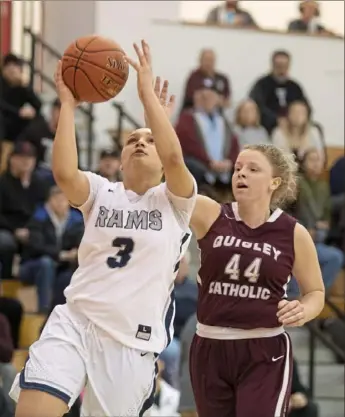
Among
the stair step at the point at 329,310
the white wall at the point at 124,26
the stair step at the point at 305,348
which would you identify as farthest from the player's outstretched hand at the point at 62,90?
the white wall at the point at 124,26

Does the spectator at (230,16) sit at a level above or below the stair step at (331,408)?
above

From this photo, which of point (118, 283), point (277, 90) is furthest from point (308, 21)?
point (118, 283)

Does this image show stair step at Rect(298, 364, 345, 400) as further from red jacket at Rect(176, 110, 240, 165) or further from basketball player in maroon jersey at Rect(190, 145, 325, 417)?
basketball player in maroon jersey at Rect(190, 145, 325, 417)

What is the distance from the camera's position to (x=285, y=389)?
188 inches

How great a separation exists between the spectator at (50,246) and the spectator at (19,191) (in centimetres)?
20

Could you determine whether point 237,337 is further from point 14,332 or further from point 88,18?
point 88,18

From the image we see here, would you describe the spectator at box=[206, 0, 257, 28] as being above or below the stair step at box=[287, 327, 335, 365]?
above

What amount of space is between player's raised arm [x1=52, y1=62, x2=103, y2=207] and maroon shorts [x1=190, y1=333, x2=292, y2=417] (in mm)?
974

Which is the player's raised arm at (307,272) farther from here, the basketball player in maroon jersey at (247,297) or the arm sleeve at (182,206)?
the arm sleeve at (182,206)

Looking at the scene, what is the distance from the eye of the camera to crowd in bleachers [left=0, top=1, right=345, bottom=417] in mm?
8047

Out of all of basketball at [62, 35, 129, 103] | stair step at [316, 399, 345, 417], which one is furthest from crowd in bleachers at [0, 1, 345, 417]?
basketball at [62, 35, 129, 103]

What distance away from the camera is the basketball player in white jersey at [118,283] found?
4.36 meters

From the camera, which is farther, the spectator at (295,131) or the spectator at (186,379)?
the spectator at (295,131)

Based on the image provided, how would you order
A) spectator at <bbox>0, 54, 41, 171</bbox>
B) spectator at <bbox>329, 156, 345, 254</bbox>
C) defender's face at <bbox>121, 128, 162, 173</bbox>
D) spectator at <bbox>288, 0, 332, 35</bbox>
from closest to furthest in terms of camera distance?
1. defender's face at <bbox>121, 128, 162, 173</bbox>
2. spectator at <bbox>329, 156, 345, 254</bbox>
3. spectator at <bbox>0, 54, 41, 171</bbox>
4. spectator at <bbox>288, 0, 332, 35</bbox>
